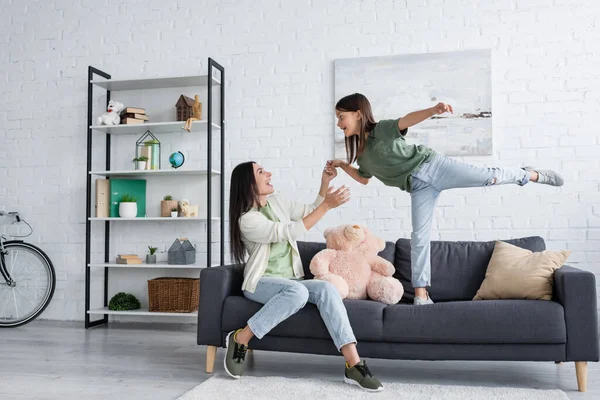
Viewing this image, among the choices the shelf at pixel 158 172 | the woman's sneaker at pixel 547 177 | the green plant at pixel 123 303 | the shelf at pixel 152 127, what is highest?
the shelf at pixel 152 127

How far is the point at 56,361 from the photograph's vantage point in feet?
10.6

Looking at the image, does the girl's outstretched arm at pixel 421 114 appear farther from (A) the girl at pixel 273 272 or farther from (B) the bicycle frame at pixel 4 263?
(B) the bicycle frame at pixel 4 263

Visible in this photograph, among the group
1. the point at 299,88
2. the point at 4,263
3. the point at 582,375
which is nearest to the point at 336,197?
the point at 582,375

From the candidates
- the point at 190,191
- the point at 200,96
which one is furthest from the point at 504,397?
the point at 200,96

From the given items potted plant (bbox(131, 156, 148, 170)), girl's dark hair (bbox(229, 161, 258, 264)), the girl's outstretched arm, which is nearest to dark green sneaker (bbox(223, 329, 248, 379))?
girl's dark hair (bbox(229, 161, 258, 264))

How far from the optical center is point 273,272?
2.99m

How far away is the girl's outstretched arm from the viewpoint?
271cm

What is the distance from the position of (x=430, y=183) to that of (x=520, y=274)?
634mm

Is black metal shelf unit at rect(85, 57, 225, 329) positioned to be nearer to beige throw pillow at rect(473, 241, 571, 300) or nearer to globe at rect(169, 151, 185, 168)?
globe at rect(169, 151, 185, 168)

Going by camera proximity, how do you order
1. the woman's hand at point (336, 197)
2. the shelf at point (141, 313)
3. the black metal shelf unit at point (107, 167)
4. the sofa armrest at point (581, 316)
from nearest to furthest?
the sofa armrest at point (581, 316), the woman's hand at point (336, 197), the shelf at point (141, 313), the black metal shelf unit at point (107, 167)

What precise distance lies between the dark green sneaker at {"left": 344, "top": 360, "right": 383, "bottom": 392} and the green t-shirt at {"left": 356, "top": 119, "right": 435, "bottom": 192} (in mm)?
989

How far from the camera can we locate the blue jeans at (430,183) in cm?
304

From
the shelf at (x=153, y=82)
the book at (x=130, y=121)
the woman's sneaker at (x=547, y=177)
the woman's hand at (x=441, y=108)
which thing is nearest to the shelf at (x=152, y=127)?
the book at (x=130, y=121)

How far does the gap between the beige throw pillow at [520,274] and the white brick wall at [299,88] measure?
3.35 ft
